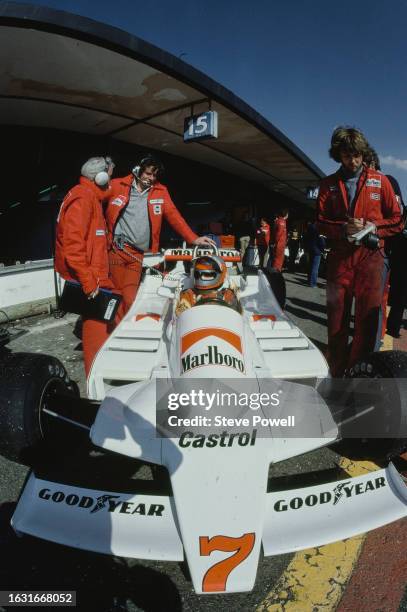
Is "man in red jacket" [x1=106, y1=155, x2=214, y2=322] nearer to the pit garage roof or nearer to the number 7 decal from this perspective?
the pit garage roof

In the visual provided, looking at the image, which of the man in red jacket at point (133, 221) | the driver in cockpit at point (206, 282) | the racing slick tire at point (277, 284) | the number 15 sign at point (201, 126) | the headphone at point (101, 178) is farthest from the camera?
the number 15 sign at point (201, 126)

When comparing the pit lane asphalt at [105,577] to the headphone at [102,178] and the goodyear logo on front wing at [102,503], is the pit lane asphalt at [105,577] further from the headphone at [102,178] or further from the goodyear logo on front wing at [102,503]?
the headphone at [102,178]

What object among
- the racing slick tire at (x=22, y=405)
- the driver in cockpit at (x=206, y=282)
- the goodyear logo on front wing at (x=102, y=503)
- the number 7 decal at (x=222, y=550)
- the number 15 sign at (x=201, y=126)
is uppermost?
the number 15 sign at (x=201, y=126)

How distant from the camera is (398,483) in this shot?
1.58 metres

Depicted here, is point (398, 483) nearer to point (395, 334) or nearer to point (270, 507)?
point (270, 507)

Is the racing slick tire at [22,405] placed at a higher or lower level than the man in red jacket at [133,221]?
lower

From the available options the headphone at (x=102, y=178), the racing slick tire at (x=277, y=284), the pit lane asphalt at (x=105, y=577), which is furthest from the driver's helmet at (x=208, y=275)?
the racing slick tire at (x=277, y=284)

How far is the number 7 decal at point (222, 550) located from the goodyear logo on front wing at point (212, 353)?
2.47 ft

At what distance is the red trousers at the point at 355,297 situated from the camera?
280 cm

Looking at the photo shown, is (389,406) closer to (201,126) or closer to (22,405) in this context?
(22,405)

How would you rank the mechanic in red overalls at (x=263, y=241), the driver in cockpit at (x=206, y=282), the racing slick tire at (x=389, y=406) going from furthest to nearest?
the mechanic in red overalls at (x=263, y=241)
the driver in cockpit at (x=206, y=282)
the racing slick tire at (x=389, y=406)

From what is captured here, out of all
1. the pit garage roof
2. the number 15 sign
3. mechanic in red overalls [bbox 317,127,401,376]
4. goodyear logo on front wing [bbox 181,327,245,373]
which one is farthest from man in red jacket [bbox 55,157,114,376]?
the number 15 sign

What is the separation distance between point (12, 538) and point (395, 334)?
4.50 metres

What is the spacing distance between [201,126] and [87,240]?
13.1ft
